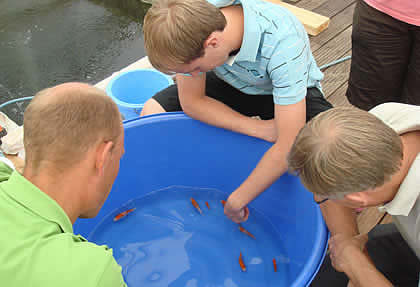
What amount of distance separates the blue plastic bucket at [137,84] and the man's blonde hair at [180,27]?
2.79 ft

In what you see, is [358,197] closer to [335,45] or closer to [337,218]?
[337,218]

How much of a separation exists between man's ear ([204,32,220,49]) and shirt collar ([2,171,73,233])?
0.54m

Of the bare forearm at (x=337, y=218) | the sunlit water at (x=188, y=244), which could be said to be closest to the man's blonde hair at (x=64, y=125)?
the bare forearm at (x=337, y=218)

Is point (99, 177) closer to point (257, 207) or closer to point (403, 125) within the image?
point (403, 125)

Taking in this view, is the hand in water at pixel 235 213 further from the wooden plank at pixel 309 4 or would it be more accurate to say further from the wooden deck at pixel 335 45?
the wooden plank at pixel 309 4

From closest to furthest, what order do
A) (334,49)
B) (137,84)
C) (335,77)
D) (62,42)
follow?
(137,84) → (335,77) → (334,49) → (62,42)

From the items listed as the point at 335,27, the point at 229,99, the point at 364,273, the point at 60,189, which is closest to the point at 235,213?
the point at 229,99

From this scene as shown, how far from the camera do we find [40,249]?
2.05 ft

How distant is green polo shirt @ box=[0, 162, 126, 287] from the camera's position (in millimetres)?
603

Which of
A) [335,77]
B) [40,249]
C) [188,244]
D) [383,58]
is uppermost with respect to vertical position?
[40,249]

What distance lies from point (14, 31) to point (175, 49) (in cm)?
259

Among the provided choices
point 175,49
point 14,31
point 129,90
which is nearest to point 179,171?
point 129,90

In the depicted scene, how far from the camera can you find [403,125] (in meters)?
0.85

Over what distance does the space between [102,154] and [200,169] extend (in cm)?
80
